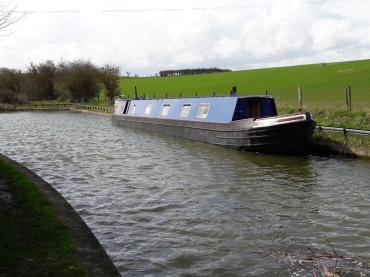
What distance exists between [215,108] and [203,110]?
1076 mm

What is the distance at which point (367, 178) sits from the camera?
37.7 ft

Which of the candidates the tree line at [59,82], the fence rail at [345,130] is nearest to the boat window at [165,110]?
the fence rail at [345,130]

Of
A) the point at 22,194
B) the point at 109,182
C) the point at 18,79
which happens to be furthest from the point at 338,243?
the point at 18,79

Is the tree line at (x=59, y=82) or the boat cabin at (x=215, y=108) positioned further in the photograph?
the tree line at (x=59, y=82)

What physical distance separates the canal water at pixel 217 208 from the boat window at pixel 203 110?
315 cm

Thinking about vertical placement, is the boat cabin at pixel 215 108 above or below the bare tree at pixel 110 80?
below

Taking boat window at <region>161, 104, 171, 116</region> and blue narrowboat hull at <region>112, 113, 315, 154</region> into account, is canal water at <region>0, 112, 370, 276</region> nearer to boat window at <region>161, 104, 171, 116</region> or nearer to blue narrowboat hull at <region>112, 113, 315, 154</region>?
blue narrowboat hull at <region>112, 113, 315, 154</region>

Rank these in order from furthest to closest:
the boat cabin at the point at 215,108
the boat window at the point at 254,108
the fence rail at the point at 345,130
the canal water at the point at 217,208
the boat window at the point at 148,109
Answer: the boat window at the point at 148,109, the boat window at the point at 254,108, the boat cabin at the point at 215,108, the fence rail at the point at 345,130, the canal water at the point at 217,208

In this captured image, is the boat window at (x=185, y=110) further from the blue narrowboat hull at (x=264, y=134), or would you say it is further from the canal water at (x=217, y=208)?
the canal water at (x=217, y=208)

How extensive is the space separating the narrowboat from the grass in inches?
372

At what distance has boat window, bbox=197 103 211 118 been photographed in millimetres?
19953

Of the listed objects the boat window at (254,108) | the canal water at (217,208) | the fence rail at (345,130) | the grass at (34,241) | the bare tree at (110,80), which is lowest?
the canal water at (217,208)

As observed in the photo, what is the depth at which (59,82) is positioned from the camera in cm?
6388

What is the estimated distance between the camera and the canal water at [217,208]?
6598 mm
